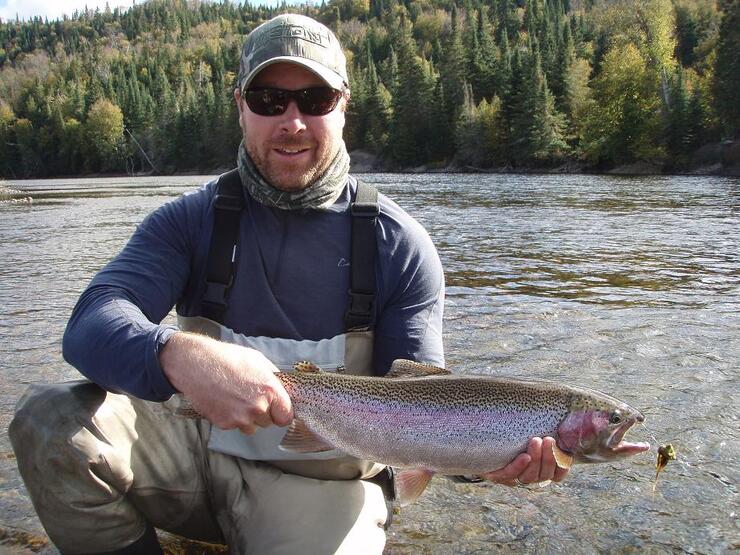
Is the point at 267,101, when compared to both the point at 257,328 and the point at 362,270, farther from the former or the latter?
the point at 257,328

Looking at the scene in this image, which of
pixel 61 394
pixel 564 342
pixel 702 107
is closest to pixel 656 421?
pixel 564 342

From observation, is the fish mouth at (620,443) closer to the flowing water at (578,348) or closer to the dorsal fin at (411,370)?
the dorsal fin at (411,370)

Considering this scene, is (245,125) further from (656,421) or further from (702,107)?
(702,107)

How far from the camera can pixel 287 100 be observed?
10.2 ft

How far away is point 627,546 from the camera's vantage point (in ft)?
10.9

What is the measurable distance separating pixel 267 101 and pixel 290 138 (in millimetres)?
211

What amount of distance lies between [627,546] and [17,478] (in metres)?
3.24

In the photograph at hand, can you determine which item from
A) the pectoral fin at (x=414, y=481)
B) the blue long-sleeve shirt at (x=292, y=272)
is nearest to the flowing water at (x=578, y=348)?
the pectoral fin at (x=414, y=481)

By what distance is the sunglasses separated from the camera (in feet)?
10.2

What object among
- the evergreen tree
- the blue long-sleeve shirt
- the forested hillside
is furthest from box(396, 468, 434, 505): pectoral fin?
the forested hillside

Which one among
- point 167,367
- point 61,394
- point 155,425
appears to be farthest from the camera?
point 155,425

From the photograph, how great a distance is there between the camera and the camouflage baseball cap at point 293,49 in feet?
9.97

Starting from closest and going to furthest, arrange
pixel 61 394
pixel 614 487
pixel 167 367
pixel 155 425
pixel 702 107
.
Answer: pixel 167 367 → pixel 61 394 → pixel 155 425 → pixel 614 487 → pixel 702 107

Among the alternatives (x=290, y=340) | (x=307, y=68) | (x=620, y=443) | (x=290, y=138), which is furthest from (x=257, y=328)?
(x=620, y=443)
